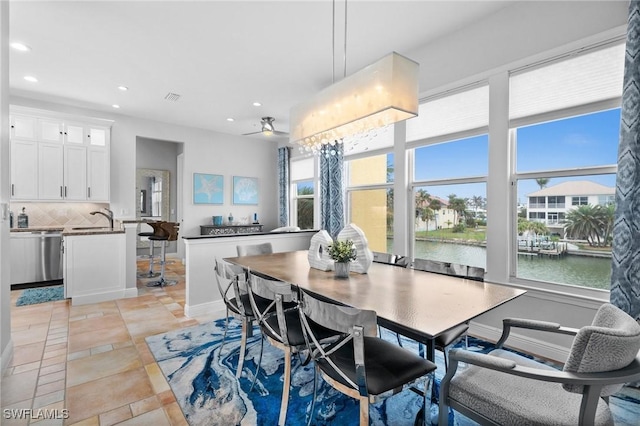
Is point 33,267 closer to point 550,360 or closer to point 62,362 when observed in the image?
point 62,362

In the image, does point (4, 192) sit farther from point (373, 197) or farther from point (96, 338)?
point (373, 197)

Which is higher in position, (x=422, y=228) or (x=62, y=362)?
(x=422, y=228)

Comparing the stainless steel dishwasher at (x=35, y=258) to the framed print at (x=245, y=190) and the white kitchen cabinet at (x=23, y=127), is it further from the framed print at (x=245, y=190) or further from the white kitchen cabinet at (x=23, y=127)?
the framed print at (x=245, y=190)

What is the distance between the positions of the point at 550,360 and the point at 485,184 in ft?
5.52

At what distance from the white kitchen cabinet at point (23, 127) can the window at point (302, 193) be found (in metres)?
4.50

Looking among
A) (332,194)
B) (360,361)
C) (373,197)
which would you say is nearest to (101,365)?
(360,361)

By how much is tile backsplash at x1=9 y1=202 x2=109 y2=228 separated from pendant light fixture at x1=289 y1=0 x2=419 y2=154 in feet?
16.2

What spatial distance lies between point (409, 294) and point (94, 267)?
14.3 feet

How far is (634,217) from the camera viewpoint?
2.09 m

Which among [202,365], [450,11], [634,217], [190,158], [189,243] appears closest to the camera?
[634,217]

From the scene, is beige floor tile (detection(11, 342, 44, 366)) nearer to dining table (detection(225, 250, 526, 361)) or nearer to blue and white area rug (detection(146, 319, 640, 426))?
blue and white area rug (detection(146, 319, 640, 426))

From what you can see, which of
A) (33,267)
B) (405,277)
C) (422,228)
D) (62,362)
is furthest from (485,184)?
(33,267)

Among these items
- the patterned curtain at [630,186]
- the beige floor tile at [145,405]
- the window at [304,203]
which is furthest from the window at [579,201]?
the window at [304,203]

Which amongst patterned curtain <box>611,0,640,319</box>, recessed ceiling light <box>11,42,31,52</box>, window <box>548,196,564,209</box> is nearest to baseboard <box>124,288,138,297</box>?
recessed ceiling light <box>11,42,31,52</box>
